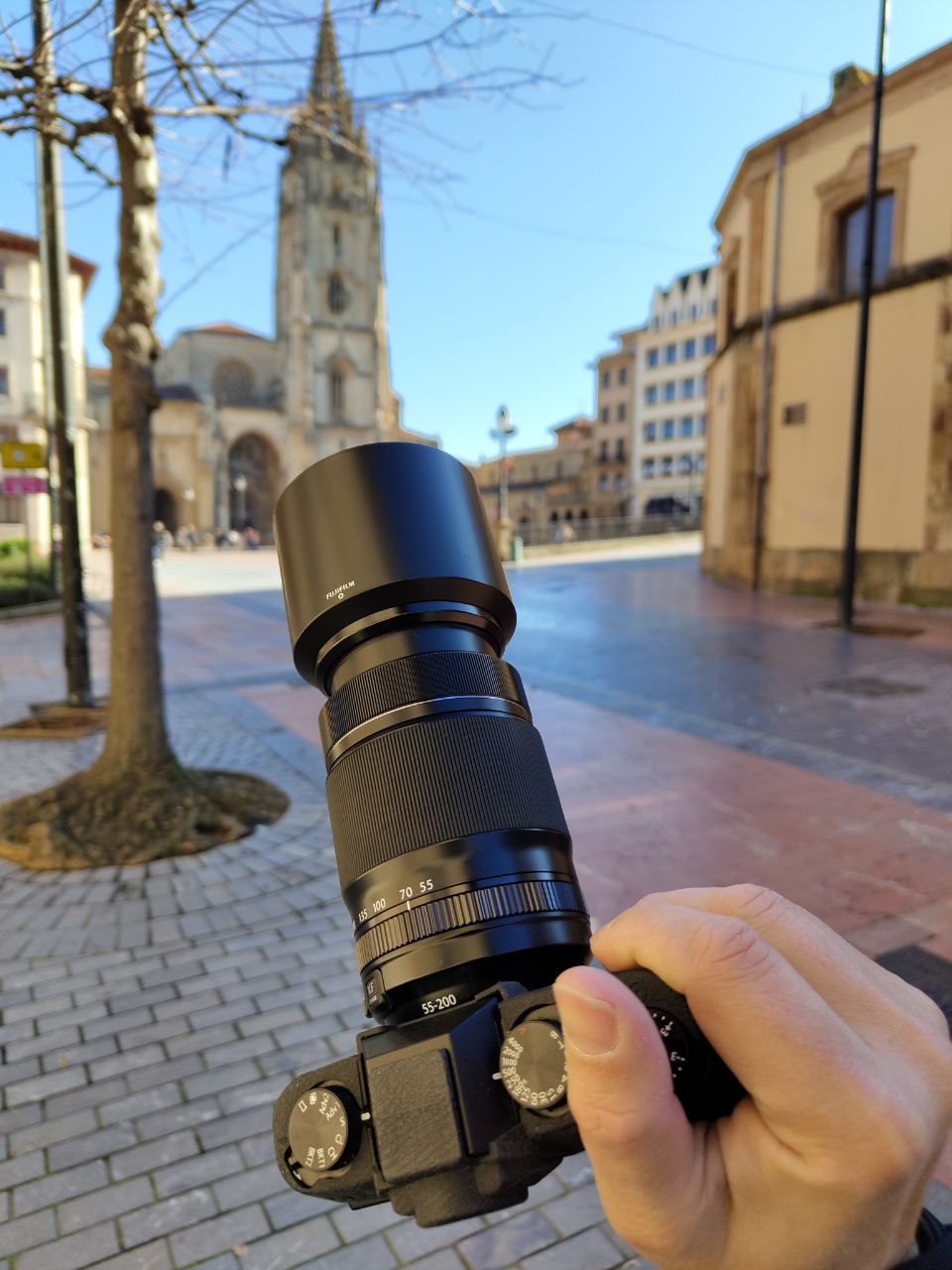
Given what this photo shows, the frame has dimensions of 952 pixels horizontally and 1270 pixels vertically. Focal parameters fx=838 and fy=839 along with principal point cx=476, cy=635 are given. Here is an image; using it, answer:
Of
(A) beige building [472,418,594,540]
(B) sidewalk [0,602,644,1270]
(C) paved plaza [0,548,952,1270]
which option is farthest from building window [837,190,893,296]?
(A) beige building [472,418,594,540]

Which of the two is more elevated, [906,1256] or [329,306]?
[329,306]

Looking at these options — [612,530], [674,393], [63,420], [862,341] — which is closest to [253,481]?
[612,530]

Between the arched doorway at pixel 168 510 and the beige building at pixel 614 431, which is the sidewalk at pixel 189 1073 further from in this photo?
the beige building at pixel 614 431

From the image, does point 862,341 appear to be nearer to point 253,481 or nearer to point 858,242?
point 858,242

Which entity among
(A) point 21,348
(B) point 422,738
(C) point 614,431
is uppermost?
(C) point 614,431

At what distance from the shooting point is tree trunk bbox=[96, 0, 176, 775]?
4102 millimetres

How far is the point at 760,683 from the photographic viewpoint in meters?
7.88

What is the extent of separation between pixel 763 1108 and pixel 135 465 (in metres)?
4.27

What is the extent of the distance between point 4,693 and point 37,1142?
22.6 ft

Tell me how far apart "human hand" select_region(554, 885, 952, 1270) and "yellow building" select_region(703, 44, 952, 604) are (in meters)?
14.8

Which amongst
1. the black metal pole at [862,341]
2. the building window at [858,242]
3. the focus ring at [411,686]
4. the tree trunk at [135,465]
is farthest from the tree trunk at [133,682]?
the building window at [858,242]

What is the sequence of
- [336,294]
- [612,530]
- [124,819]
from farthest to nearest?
[336,294] → [612,530] → [124,819]

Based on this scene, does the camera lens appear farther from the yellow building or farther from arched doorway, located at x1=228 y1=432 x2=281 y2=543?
arched doorway, located at x1=228 y1=432 x2=281 y2=543

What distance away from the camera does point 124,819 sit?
13.5ft
